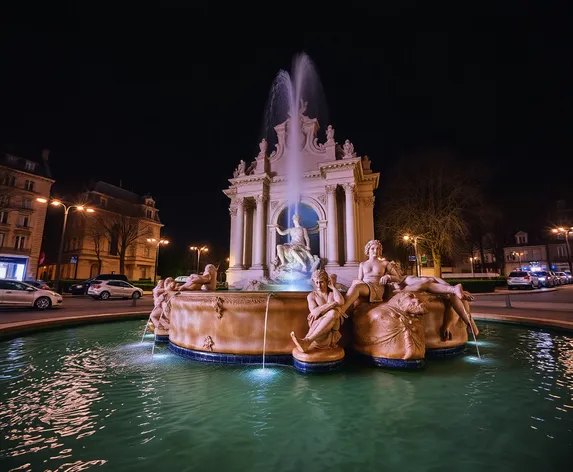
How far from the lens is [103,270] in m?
44.9

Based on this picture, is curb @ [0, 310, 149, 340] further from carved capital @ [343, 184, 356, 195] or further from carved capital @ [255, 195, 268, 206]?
carved capital @ [343, 184, 356, 195]

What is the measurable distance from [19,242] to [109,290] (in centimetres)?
2397

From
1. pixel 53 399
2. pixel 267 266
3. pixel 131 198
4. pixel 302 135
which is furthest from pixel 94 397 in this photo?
pixel 131 198

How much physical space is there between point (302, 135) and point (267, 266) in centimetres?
870

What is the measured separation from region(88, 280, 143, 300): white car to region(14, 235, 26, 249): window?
22401mm

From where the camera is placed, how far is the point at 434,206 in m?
27.8

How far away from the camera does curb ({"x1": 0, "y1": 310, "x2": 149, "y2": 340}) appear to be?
7855 mm

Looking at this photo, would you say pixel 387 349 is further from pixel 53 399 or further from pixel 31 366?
pixel 31 366

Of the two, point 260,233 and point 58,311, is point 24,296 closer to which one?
point 58,311

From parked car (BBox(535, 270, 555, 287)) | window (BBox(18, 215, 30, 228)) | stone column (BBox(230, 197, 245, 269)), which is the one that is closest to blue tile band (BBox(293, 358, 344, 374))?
stone column (BBox(230, 197, 245, 269))

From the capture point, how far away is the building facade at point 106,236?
42375 mm

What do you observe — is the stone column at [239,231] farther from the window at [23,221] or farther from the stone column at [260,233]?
the window at [23,221]

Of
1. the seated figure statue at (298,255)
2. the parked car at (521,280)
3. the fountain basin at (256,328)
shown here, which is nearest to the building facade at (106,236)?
the seated figure statue at (298,255)

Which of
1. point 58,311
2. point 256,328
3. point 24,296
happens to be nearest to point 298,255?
point 256,328
